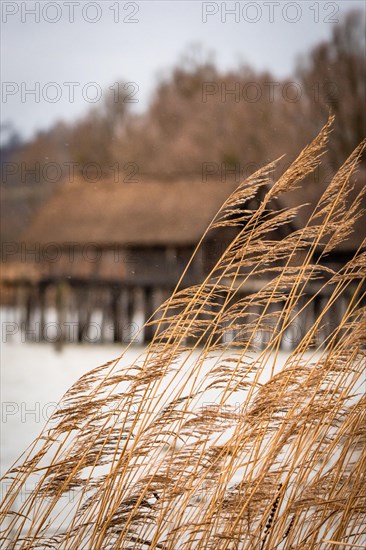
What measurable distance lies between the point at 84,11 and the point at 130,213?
2.23 feet

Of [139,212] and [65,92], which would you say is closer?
[65,92]

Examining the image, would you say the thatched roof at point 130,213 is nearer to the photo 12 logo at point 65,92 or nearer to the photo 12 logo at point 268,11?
the photo 12 logo at point 65,92

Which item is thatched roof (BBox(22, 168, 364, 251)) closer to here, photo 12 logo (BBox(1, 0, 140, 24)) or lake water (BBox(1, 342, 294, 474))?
lake water (BBox(1, 342, 294, 474))

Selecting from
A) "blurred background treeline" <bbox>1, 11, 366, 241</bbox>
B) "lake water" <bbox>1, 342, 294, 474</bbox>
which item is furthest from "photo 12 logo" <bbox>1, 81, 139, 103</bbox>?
"lake water" <bbox>1, 342, 294, 474</bbox>

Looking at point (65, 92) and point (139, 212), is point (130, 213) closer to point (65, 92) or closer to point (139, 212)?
point (139, 212)

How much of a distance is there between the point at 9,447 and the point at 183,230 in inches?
35.9

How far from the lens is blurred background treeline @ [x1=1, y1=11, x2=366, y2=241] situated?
271 centimetres

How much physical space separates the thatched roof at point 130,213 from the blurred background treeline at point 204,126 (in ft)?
0.12

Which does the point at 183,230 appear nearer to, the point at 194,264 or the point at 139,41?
the point at 194,264

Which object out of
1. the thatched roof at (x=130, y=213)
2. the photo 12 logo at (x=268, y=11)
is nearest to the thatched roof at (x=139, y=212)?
the thatched roof at (x=130, y=213)

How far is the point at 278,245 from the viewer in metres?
1.53

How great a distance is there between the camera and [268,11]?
273cm

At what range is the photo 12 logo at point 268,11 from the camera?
8.86ft

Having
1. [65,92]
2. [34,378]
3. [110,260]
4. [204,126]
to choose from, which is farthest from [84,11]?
[34,378]
